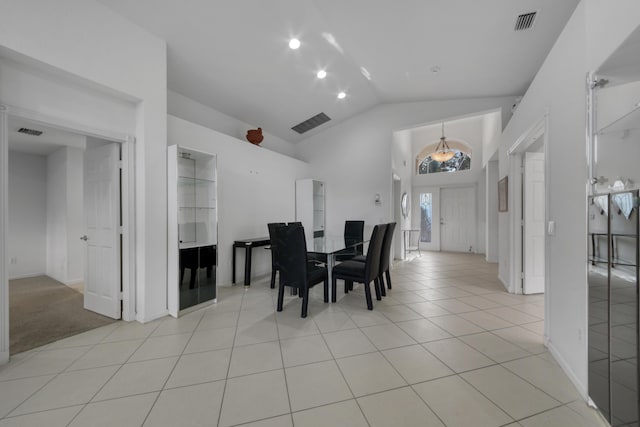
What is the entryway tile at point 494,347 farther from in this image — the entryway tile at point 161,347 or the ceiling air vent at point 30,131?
the ceiling air vent at point 30,131

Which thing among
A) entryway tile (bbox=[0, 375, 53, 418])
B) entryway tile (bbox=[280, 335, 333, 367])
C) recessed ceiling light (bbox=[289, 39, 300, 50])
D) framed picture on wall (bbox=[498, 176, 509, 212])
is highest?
recessed ceiling light (bbox=[289, 39, 300, 50])

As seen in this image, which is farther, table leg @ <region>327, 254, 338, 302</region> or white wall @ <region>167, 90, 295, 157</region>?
white wall @ <region>167, 90, 295, 157</region>

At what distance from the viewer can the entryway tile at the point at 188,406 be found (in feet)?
4.63

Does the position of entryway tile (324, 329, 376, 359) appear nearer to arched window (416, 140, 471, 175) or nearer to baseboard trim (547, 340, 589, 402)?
baseboard trim (547, 340, 589, 402)

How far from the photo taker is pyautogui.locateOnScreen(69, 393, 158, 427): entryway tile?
55.2 inches

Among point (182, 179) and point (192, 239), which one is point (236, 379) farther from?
point (182, 179)

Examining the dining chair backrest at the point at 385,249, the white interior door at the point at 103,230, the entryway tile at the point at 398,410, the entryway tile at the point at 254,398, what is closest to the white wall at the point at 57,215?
the white interior door at the point at 103,230

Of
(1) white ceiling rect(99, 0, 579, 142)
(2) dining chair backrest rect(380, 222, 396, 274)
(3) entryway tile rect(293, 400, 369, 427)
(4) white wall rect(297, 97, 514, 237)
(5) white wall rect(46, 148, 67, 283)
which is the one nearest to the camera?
(3) entryway tile rect(293, 400, 369, 427)

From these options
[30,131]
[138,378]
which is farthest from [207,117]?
[138,378]

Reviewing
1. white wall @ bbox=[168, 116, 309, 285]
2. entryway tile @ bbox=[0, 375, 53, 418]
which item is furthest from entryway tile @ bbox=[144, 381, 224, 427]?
white wall @ bbox=[168, 116, 309, 285]

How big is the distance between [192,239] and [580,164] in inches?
149

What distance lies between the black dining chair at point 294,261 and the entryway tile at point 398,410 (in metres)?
1.34

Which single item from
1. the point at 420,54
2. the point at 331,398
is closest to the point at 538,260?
the point at 420,54

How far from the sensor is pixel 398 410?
1.49 meters
